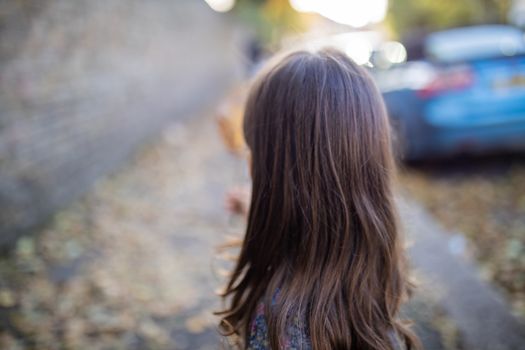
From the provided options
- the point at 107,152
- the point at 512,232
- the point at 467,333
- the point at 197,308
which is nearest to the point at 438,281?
the point at 467,333

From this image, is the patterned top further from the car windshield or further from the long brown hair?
the car windshield

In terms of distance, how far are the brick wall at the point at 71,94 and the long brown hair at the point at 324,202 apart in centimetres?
270

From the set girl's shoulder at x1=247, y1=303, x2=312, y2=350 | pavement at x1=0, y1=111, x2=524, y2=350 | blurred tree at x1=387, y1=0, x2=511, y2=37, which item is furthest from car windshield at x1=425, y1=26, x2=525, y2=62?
blurred tree at x1=387, y1=0, x2=511, y2=37

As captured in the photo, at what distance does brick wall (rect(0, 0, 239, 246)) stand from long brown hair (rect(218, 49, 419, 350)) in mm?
2697

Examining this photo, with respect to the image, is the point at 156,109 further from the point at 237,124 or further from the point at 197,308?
the point at 197,308

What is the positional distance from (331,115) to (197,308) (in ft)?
6.81

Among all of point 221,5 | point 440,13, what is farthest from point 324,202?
point 221,5

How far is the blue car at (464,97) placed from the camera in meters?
4.43

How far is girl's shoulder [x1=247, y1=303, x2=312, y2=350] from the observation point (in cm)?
127

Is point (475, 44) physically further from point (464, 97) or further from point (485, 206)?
point (485, 206)

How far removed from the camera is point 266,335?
1.31 m

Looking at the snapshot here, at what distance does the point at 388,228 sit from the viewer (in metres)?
1.44

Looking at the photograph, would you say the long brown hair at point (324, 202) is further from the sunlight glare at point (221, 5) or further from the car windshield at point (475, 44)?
the sunlight glare at point (221, 5)

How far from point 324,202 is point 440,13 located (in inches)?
530
